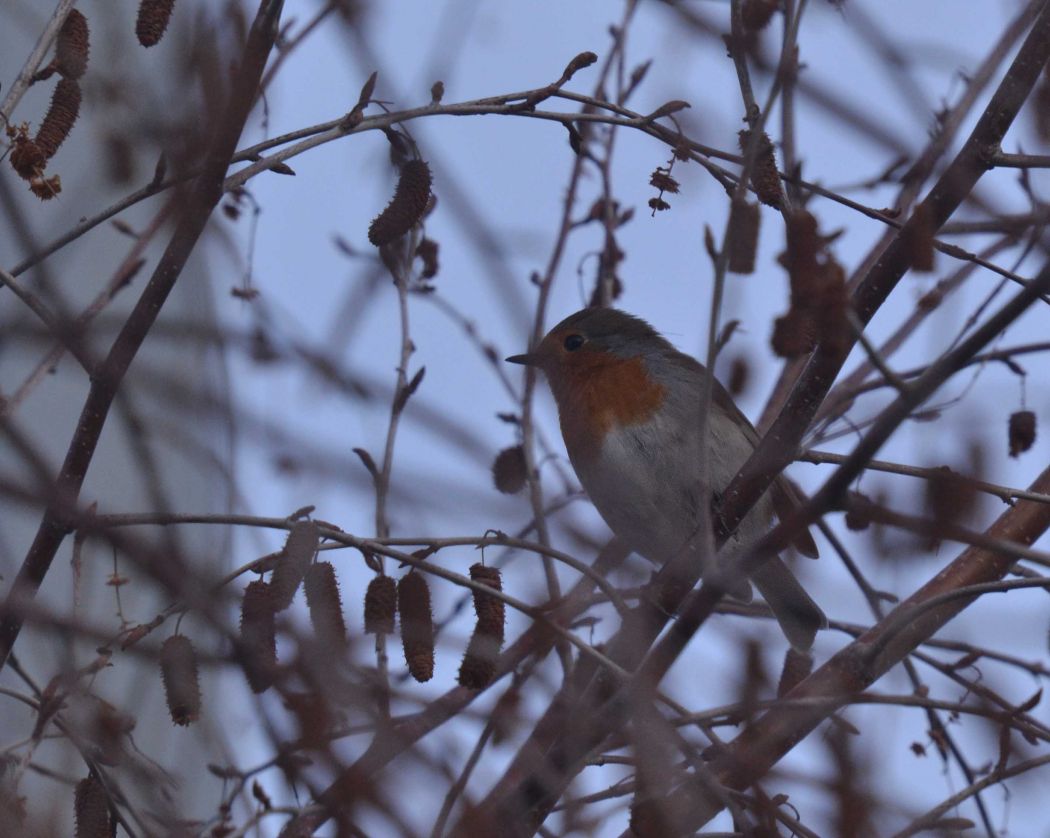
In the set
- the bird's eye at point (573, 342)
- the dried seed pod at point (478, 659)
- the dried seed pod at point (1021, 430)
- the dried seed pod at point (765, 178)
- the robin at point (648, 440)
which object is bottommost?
the dried seed pod at point (478, 659)

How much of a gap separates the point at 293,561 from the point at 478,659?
1.57ft

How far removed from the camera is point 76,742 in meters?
2.35

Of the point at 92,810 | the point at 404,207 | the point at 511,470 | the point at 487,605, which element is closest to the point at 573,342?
the point at 511,470

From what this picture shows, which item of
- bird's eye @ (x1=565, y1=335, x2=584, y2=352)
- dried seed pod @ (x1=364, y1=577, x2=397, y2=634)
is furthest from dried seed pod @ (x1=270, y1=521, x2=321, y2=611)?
bird's eye @ (x1=565, y1=335, x2=584, y2=352)

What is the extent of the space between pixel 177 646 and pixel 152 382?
1.85 feet

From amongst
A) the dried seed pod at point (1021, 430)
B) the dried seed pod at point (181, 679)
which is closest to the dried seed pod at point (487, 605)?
the dried seed pod at point (181, 679)

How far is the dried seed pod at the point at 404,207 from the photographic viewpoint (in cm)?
271

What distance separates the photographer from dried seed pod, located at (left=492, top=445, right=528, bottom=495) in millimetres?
3561

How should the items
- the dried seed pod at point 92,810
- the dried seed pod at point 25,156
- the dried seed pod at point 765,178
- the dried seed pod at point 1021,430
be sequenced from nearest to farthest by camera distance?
the dried seed pod at point 92,810
the dried seed pod at point 25,156
the dried seed pod at point 765,178
the dried seed pod at point 1021,430

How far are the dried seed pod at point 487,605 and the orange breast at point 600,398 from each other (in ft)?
7.25

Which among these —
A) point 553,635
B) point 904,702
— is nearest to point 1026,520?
point 904,702

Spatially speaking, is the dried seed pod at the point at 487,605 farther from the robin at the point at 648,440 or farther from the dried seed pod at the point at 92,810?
the robin at the point at 648,440

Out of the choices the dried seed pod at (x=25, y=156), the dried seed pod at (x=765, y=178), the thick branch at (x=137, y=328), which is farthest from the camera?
the dried seed pod at (x=765, y=178)

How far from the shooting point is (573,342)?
5289mm
